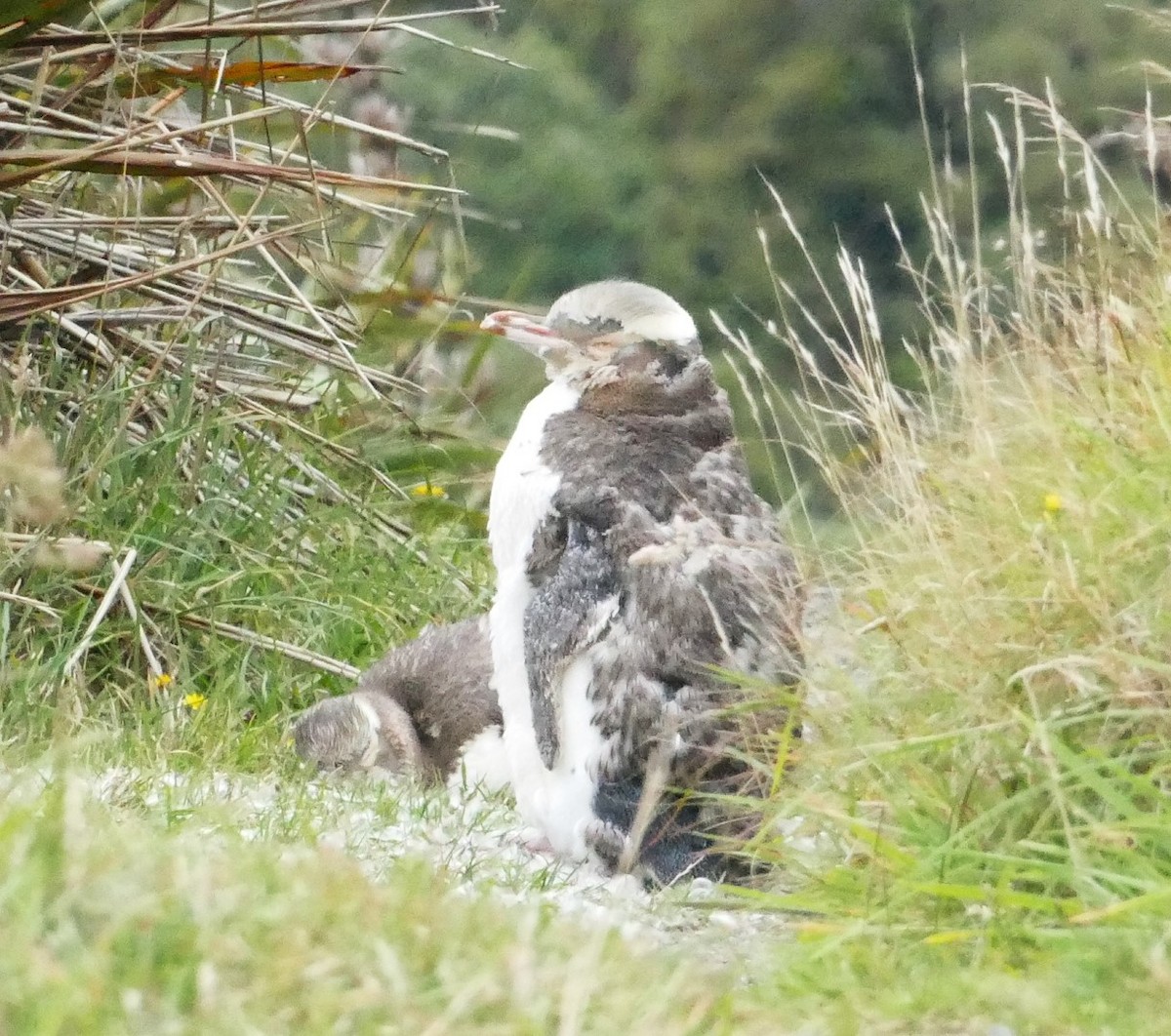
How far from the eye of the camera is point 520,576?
4.14m

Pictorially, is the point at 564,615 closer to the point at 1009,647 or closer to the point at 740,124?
the point at 1009,647

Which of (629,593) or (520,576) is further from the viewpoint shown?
(520,576)

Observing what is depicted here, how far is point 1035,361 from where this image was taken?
4.11m

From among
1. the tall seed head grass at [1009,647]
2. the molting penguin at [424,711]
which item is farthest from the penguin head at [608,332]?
the molting penguin at [424,711]

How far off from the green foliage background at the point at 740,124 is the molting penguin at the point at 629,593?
9.87m

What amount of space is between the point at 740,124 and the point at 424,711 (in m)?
11.8

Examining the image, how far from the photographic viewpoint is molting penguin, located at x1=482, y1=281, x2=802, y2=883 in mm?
3881

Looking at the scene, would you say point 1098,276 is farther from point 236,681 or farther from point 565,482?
point 236,681

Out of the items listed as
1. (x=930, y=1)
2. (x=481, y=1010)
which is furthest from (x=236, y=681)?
(x=930, y=1)

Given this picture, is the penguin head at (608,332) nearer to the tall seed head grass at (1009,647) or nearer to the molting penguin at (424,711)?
the tall seed head grass at (1009,647)

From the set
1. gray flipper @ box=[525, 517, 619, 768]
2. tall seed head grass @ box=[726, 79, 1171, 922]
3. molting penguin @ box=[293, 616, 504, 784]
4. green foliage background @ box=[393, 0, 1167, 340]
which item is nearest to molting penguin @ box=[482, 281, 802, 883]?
gray flipper @ box=[525, 517, 619, 768]

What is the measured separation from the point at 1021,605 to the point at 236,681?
7.81ft

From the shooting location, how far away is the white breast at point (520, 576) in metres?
4.08

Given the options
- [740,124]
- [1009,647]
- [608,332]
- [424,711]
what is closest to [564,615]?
[608,332]
